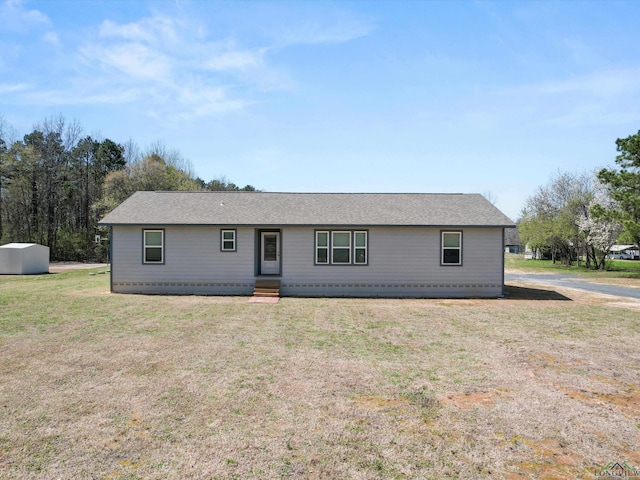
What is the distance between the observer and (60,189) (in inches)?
1537

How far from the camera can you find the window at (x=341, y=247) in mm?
15961

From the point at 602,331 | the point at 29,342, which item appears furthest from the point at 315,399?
the point at 602,331

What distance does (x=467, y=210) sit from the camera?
1717cm

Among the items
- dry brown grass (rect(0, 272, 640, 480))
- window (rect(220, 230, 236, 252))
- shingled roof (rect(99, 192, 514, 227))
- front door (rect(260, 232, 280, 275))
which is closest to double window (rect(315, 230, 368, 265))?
shingled roof (rect(99, 192, 514, 227))

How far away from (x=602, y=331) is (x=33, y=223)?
43.8m

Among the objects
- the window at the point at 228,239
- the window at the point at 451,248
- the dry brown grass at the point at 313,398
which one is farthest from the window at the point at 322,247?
the dry brown grass at the point at 313,398

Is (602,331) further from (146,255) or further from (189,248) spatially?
(146,255)

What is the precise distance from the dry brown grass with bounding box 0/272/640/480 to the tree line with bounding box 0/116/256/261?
2685 centimetres

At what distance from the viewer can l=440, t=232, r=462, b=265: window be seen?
15.9 meters

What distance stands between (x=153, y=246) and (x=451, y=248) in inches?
449

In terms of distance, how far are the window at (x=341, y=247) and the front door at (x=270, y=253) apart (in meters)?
2.24

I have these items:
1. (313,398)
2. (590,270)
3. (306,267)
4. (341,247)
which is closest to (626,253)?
(590,270)

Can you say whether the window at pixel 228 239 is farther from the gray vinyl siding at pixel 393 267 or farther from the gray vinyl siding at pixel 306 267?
the gray vinyl siding at pixel 393 267

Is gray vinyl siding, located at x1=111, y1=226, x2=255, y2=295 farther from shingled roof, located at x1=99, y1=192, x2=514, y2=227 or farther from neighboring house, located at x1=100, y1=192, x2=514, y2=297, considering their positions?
shingled roof, located at x1=99, y1=192, x2=514, y2=227
